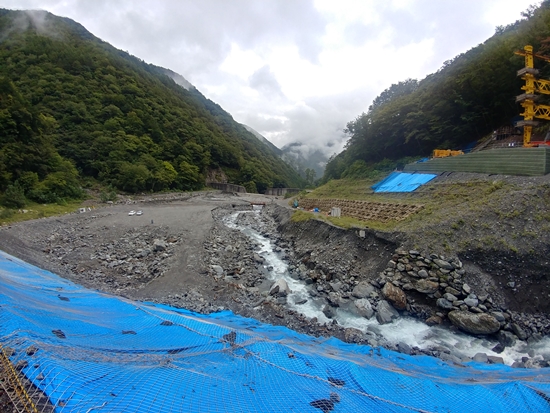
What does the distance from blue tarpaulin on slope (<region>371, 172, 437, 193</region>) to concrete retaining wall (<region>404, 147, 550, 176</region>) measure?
1.40 m

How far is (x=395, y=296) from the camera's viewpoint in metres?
8.66

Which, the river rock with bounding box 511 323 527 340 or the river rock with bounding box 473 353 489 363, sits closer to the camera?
the river rock with bounding box 473 353 489 363

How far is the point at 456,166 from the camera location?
1752cm

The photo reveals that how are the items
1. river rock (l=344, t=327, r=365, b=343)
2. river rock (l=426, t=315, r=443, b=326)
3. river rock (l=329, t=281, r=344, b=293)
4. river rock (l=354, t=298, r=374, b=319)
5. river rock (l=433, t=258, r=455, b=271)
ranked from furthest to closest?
1. river rock (l=329, t=281, r=344, b=293)
2. river rock (l=433, t=258, r=455, b=271)
3. river rock (l=354, t=298, r=374, b=319)
4. river rock (l=426, t=315, r=443, b=326)
5. river rock (l=344, t=327, r=365, b=343)

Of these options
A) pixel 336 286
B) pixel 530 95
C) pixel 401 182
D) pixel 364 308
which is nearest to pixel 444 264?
pixel 364 308

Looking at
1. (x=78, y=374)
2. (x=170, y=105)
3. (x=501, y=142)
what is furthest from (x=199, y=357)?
(x=170, y=105)

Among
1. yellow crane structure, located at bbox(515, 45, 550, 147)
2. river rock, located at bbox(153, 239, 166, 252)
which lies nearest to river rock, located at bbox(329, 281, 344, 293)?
river rock, located at bbox(153, 239, 166, 252)

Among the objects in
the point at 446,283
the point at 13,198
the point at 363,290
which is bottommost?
the point at 363,290

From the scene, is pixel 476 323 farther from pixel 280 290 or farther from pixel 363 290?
pixel 280 290

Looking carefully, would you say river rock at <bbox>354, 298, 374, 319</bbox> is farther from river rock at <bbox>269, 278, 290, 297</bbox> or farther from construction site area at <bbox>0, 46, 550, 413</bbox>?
river rock at <bbox>269, 278, 290, 297</bbox>

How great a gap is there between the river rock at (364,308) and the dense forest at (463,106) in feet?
76.5

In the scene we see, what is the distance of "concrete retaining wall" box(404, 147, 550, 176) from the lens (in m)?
12.6

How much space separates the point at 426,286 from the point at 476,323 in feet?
5.11

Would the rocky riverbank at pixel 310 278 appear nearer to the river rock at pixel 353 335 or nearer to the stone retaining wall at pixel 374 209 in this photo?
the river rock at pixel 353 335
